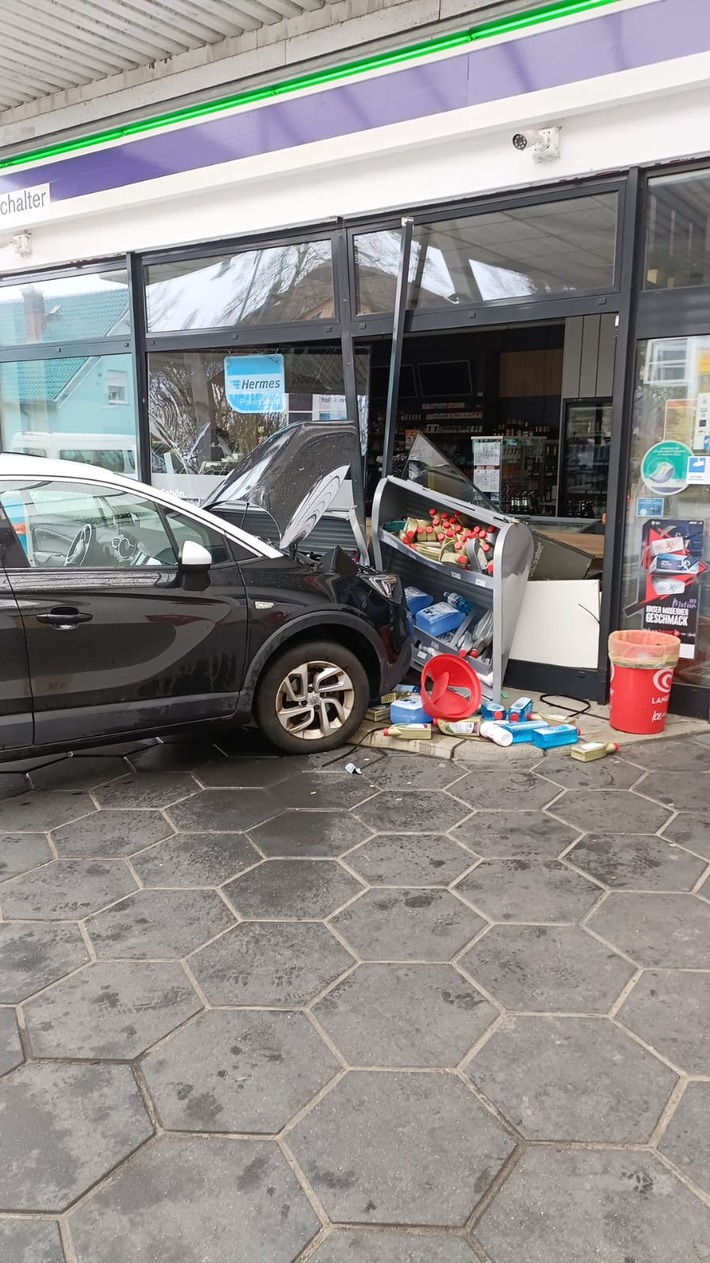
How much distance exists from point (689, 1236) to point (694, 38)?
17.6 ft

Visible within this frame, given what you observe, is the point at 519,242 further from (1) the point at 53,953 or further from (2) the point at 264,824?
(1) the point at 53,953

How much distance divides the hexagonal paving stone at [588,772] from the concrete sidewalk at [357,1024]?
0.20ft

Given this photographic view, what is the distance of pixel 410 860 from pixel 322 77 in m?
5.35

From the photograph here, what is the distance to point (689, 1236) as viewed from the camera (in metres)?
1.95

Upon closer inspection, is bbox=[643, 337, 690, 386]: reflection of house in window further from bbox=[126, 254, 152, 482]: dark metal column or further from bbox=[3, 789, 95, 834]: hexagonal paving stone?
bbox=[126, 254, 152, 482]: dark metal column

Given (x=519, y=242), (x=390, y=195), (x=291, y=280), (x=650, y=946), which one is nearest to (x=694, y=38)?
(x=519, y=242)

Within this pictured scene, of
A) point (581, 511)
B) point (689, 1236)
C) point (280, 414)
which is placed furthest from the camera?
point (581, 511)

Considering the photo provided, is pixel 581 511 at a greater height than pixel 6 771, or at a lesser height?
greater

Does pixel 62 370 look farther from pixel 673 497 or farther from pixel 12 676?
pixel 673 497

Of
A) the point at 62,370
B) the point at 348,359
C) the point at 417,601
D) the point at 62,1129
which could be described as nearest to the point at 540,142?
the point at 348,359

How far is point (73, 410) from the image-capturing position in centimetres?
872

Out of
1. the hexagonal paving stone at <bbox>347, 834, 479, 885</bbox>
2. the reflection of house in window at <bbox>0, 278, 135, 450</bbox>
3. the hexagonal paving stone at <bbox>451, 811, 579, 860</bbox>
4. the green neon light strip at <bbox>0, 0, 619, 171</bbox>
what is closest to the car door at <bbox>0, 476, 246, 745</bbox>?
the hexagonal paving stone at <bbox>347, 834, 479, 885</bbox>

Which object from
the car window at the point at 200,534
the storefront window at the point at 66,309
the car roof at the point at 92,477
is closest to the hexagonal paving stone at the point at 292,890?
the car window at the point at 200,534

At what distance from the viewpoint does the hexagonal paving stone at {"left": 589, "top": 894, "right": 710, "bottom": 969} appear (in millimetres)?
3033
